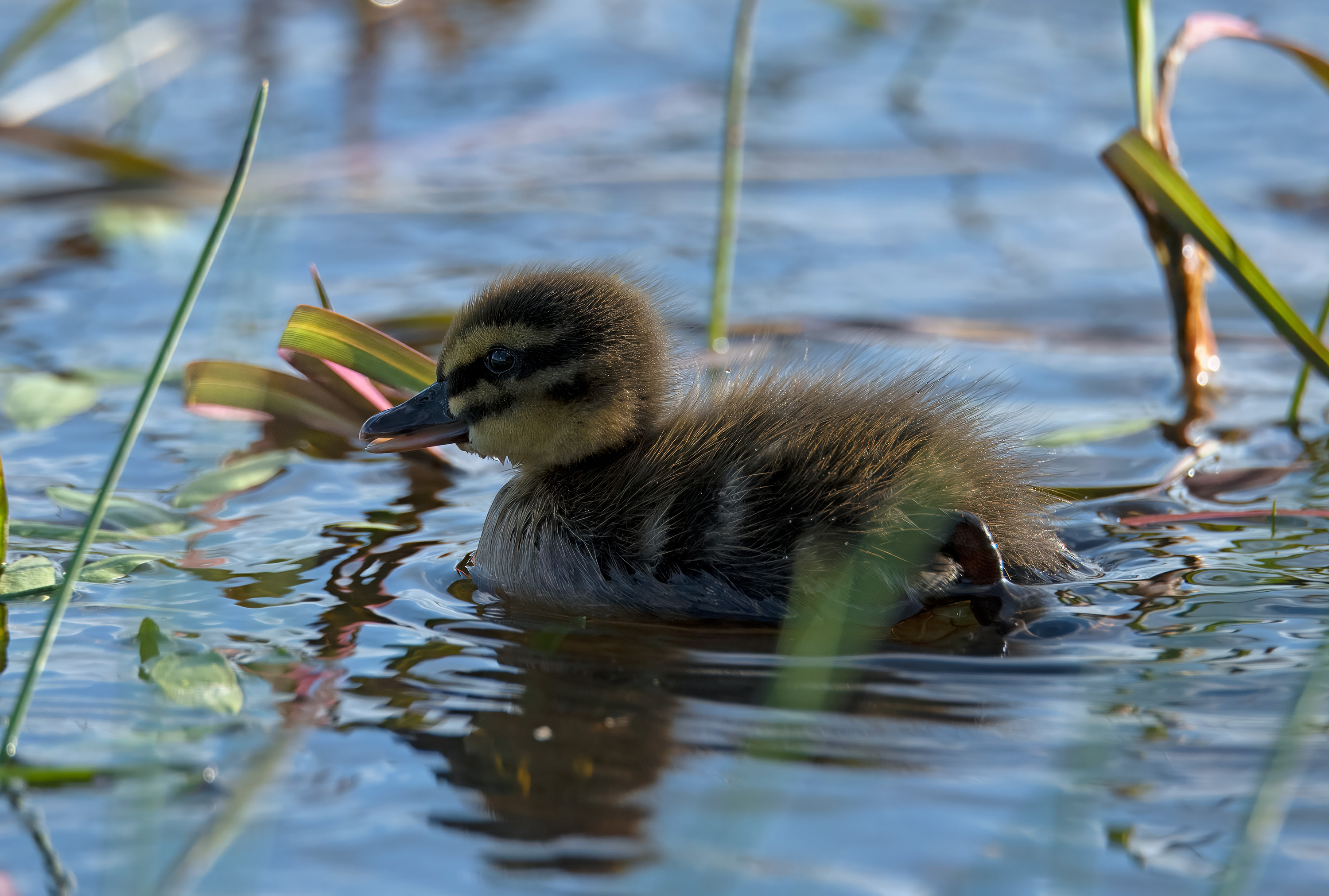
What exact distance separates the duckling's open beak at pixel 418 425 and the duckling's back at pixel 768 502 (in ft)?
0.84

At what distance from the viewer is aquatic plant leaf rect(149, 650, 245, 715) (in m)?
2.64

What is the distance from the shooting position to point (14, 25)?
804cm

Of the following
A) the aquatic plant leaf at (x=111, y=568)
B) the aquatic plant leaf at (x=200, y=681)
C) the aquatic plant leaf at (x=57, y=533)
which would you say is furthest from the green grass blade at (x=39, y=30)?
the aquatic plant leaf at (x=200, y=681)

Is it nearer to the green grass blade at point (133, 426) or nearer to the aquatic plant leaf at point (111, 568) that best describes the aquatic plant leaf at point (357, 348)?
the aquatic plant leaf at point (111, 568)

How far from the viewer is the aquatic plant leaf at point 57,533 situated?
11.4ft

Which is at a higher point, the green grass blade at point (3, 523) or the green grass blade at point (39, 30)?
the green grass blade at point (39, 30)

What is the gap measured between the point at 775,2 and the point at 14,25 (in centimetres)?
439

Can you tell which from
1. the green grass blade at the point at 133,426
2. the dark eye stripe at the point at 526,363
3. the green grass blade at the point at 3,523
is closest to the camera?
the green grass blade at the point at 133,426

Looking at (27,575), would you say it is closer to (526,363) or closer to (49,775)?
(49,775)

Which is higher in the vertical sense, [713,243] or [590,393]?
[713,243]

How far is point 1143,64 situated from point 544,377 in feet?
6.12

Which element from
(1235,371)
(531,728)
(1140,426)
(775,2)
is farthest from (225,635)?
(775,2)

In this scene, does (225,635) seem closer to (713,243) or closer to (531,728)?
(531,728)

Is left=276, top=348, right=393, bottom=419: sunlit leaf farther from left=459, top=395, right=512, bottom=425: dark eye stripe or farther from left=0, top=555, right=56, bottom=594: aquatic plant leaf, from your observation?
left=0, top=555, right=56, bottom=594: aquatic plant leaf
